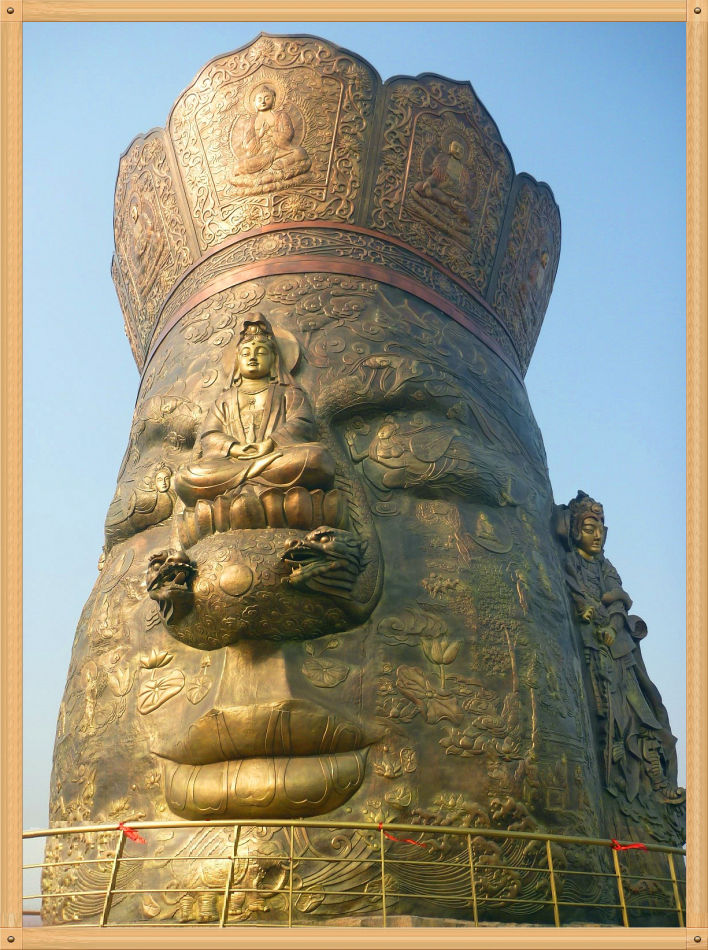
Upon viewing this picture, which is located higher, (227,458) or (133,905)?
(227,458)

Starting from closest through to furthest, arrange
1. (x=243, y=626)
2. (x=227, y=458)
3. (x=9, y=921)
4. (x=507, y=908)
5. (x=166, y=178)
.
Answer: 1. (x=9, y=921)
2. (x=507, y=908)
3. (x=243, y=626)
4. (x=227, y=458)
5. (x=166, y=178)

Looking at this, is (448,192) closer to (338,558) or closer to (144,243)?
(144,243)

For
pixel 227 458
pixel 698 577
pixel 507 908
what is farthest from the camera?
pixel 227 458

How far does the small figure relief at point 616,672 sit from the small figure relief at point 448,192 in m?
3.54

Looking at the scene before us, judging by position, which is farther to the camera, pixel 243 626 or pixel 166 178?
pixel 166 178

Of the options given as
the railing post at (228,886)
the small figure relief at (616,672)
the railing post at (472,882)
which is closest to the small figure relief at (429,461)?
the small figure relief at (616,672)

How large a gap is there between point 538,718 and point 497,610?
3.49 ft

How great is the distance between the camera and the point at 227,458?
10.1m

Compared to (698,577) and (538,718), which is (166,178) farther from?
(698,577)

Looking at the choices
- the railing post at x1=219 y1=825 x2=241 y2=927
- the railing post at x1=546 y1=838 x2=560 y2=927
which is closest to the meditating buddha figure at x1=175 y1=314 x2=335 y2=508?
the railing post at x1=219 y1=825 x2=241 y2=927

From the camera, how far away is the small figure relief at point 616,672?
10.8m

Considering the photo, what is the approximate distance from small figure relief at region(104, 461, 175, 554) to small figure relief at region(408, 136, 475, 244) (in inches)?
170

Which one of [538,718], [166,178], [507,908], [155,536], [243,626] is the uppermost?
[166,178]

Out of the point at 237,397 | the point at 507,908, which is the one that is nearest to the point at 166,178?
the point at 237,397
